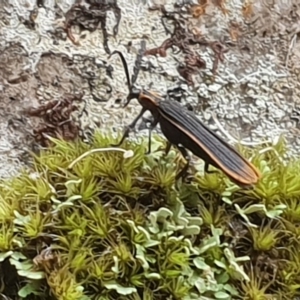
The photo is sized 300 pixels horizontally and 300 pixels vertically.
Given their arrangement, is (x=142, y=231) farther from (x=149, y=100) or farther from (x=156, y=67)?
(x=156, y=67)

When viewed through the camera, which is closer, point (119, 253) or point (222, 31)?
point (119, 253)

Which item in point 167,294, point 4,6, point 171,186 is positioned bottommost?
point 167,294

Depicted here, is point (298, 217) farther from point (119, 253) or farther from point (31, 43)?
point (31, 43)

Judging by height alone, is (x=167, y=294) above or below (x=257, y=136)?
below

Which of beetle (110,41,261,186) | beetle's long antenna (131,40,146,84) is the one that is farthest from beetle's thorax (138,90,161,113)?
beetle's long antenna (131,40,146,84)

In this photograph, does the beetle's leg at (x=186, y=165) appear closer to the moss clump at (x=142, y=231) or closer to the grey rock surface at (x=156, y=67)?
the moss clump at (x=142, y=231)

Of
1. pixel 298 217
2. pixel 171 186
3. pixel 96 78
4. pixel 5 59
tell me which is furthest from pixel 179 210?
pixel 5 59

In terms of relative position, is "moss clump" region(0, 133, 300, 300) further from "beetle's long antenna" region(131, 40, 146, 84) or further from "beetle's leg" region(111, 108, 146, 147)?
"beetle's long antenna" region(131, 40, 146, 84)
